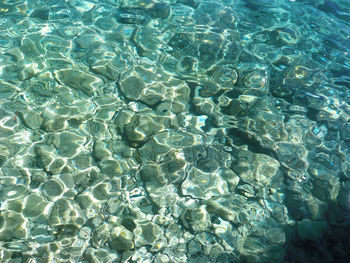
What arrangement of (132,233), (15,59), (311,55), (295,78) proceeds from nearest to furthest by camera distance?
(132,233) → (15,59) → (295,78) → (311,55)

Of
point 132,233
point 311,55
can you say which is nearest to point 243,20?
point 311,55

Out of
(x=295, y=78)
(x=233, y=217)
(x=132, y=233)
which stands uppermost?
(x=295, y=78)

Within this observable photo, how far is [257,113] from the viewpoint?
426cm

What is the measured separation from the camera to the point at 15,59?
15.0 ft

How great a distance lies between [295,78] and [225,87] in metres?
1.33

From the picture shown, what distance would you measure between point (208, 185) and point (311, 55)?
12.4ft

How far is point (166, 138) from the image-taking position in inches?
151

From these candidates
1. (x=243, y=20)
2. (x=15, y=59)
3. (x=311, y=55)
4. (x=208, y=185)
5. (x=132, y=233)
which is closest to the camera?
(x=132, y=233)

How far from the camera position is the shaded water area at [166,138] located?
2.98m

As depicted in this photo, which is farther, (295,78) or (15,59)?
(295,78)

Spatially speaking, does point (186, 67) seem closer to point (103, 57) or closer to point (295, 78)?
point (103, 57)

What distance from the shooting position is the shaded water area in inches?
117

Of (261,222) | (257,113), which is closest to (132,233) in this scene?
(261,222)

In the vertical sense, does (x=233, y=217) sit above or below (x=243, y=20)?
below
